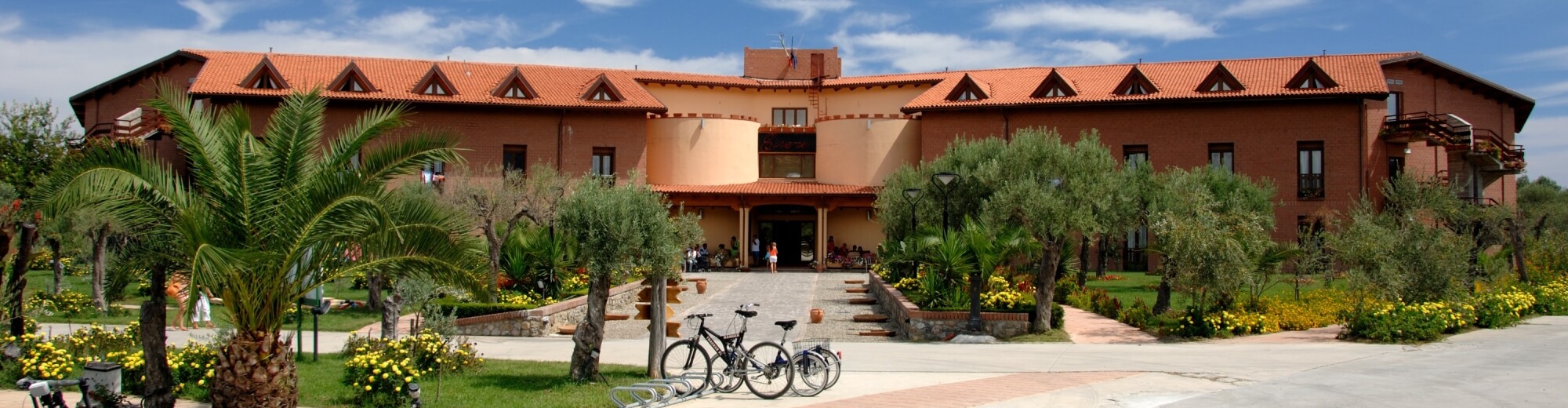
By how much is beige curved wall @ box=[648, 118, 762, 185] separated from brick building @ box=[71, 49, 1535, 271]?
0.06m

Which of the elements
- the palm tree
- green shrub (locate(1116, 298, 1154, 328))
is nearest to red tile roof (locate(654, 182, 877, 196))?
green shrub (locate(1116, 298, 1154, 328))

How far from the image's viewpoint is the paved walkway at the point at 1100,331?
1664 centimetres

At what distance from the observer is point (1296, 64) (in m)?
36.3

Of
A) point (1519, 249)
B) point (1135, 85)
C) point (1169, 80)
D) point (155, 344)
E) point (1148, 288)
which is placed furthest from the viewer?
point (1169, 80)

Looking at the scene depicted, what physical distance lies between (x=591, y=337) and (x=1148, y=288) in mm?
18838

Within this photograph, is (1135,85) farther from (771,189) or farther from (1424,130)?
(771,189)

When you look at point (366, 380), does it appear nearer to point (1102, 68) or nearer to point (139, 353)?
point (139, 353)

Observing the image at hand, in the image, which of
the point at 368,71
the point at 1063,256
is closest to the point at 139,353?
the point at 1063,256

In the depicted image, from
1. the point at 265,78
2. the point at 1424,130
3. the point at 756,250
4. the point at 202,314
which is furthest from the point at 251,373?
the point at 1424,130

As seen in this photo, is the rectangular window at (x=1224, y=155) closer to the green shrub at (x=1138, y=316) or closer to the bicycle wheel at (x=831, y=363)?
the green shrub at (x=1138, y=316)

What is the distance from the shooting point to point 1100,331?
17797 mm

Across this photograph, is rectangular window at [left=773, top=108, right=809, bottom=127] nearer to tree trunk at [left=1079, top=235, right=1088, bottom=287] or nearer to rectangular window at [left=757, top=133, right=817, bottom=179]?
rectangular window at [left=757, top=133, right=817, bottom=179]

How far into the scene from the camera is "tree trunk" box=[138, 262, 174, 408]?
941 cm

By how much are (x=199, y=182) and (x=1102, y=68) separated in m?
34.4
